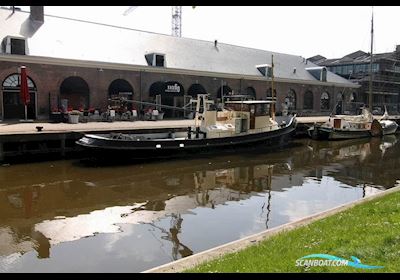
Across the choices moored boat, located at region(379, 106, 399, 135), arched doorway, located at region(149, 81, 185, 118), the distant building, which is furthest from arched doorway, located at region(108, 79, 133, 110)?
the distant building

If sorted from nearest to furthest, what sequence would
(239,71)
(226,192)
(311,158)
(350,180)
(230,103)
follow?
(226,192) → (350,180) → (311,158) → (230,103) → (239,71)

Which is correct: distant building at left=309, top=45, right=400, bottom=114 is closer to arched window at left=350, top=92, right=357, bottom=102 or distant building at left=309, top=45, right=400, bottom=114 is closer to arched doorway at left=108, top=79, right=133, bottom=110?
arched window at left=350, top=92, right=357, bottom=102

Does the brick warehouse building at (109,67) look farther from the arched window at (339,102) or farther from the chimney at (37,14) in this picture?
the arched window at (339,102)

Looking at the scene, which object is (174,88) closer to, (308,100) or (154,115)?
(154,115)

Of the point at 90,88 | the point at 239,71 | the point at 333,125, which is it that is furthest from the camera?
the point at 239,71

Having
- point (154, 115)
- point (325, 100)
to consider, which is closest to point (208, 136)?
point (154, 115)

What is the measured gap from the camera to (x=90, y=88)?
Answer: 26594 mm

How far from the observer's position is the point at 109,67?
26906 millimetres

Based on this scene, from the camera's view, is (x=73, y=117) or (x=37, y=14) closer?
(x=73, y=117)

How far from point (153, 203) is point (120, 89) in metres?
18.7

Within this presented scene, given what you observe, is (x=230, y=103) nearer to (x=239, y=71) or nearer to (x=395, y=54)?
(x=239, y=71)

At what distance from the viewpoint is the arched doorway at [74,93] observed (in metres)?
25.6
